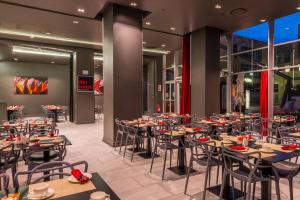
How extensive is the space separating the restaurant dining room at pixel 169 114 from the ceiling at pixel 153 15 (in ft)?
0.11

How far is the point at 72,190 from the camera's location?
1.55 metres

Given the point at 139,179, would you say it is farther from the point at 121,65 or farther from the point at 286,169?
the point at 121,65

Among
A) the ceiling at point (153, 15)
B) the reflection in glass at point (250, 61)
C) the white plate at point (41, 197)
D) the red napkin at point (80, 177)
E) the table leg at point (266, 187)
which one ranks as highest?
the ceiling at point (153, 15)

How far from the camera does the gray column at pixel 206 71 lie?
7652mm

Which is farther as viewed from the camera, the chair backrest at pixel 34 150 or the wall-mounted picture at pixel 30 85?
the wall-mounted picture at pixel 30 85

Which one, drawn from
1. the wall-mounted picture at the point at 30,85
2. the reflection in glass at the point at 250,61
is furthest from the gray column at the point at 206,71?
the wall-mounted picture at the point at 30,85

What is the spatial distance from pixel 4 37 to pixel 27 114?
6617 mm

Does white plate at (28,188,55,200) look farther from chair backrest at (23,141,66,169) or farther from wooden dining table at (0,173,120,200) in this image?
chair backrest at (23,141,66,169)

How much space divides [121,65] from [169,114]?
116 inches

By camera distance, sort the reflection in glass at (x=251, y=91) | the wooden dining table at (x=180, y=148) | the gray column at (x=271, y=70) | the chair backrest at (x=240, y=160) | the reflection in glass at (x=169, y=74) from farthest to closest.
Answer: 1. the reflection in glass at (x=169, y=74)
2. the reflection in glass at (x=251, y=91)
3. the gray column at (x=271, y=70)
4. the wooden dining table at (x=180, y=148)
5. the chair backrest at (x=240, y=160)

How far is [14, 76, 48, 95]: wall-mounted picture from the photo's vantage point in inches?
540

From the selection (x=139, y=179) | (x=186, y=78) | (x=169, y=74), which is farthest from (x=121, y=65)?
(x=169, y=74)

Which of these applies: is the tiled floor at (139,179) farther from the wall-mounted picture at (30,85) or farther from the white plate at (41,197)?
the wall-mounted picture at (30,85)

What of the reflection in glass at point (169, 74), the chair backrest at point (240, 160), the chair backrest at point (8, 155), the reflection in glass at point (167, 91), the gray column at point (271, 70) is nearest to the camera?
the chair backrest at point (240, 160)
